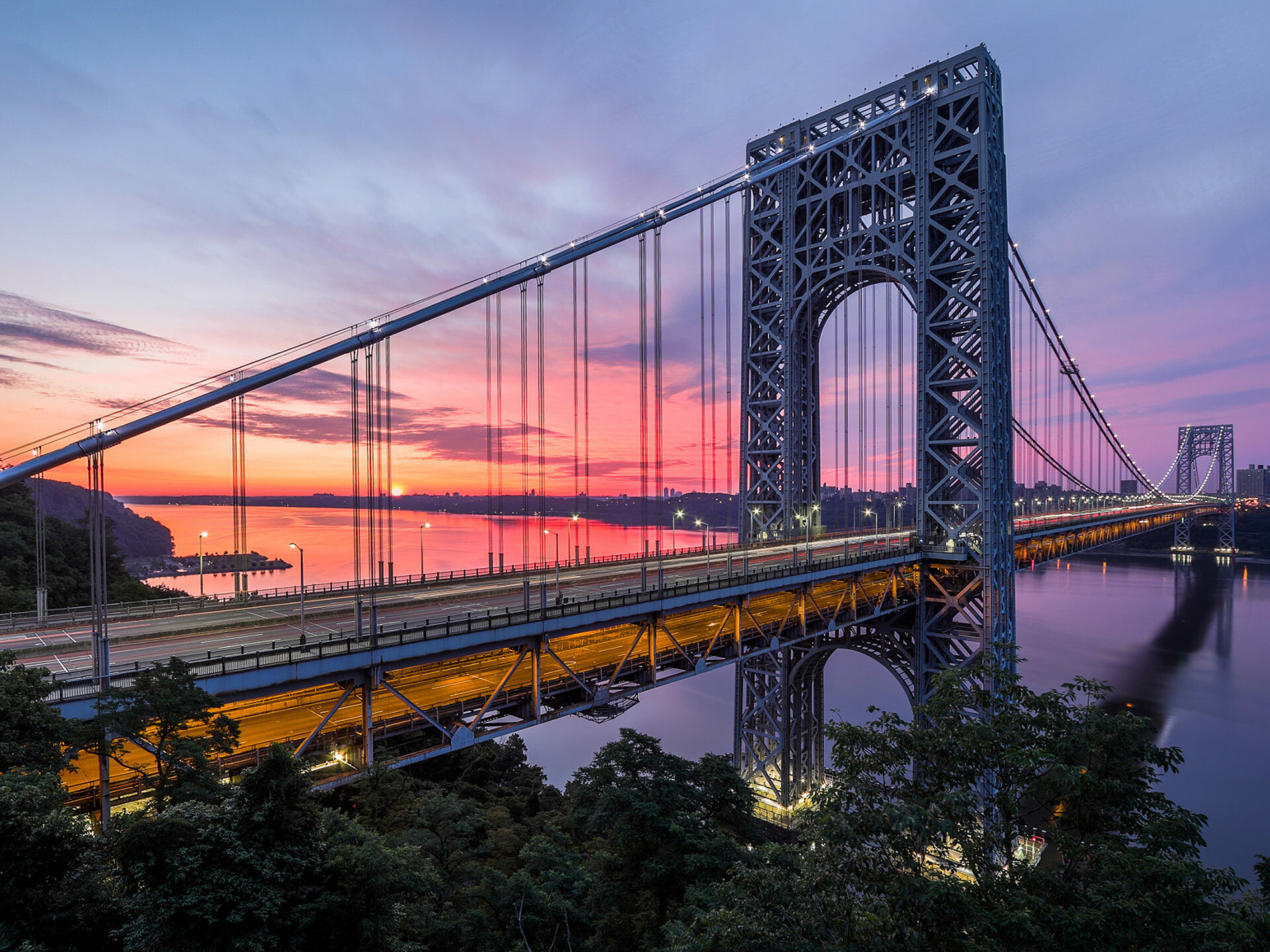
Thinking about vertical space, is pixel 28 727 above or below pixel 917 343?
below

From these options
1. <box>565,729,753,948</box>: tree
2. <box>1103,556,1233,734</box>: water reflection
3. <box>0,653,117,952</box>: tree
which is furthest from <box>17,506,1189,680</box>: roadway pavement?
<box>1103,556,1233,734</box>: water reflection

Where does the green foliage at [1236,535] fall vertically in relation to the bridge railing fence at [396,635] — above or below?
below

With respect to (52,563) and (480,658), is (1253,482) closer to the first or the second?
(480,658)

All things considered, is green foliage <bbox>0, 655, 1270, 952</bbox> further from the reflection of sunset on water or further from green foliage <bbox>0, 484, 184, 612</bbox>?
the reflection of sunset on water

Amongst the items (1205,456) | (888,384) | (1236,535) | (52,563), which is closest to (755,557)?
(888,384)

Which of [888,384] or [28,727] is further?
[888,384]

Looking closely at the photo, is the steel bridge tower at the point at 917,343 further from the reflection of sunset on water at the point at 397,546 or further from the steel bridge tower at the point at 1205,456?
the steel bridge tower at the point at 1205,456

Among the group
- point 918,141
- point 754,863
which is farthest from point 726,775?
point 918,141

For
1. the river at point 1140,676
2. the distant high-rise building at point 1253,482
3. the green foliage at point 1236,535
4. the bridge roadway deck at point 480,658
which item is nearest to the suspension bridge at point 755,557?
the bridge roadway deck at point 480,658
